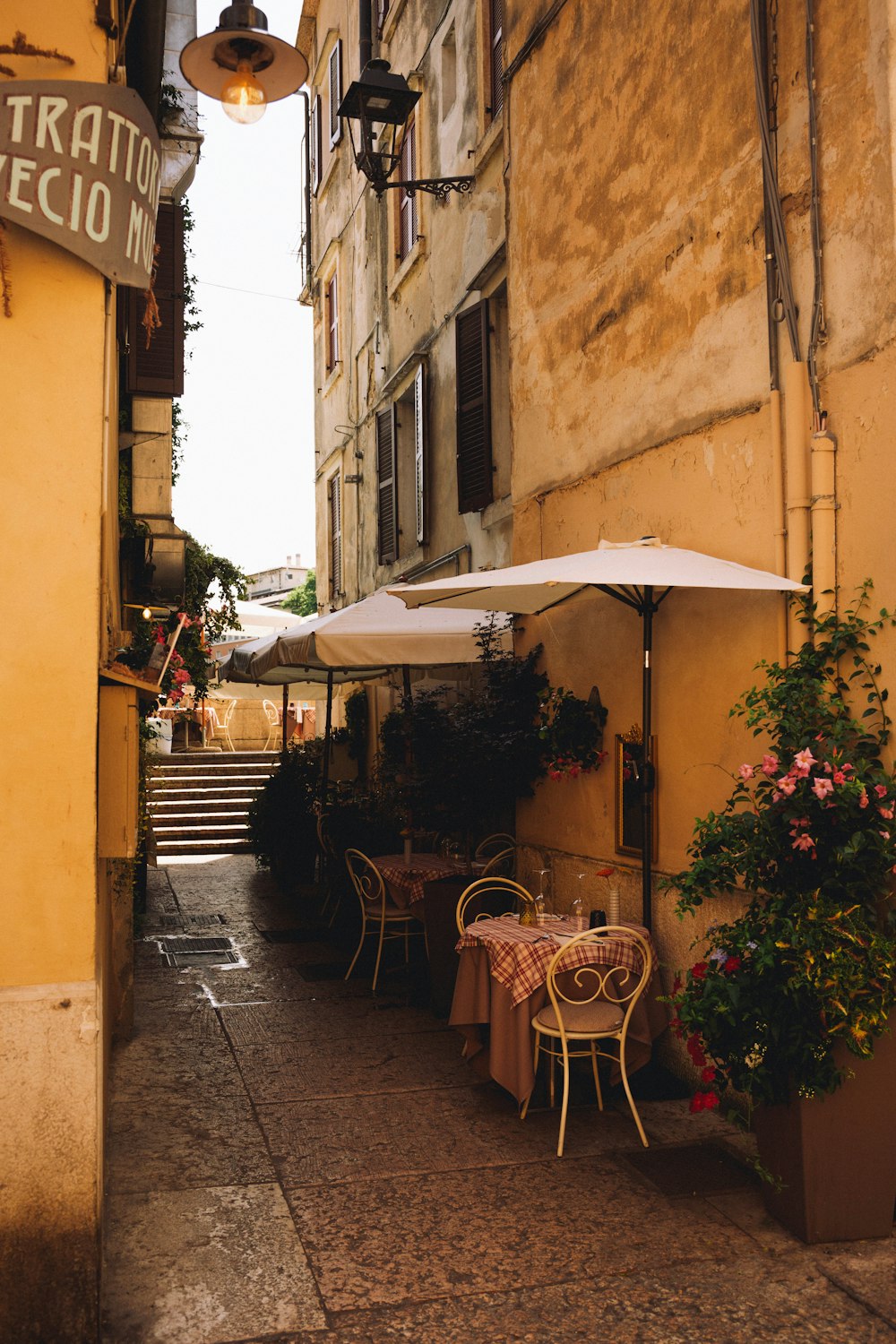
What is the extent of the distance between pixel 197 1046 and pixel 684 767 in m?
3.18

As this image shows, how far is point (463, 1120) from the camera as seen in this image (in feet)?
17.4

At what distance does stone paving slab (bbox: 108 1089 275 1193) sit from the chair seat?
4.35 ft

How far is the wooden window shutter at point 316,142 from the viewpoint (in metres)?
17.5

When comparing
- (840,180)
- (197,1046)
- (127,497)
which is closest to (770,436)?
(840,180)

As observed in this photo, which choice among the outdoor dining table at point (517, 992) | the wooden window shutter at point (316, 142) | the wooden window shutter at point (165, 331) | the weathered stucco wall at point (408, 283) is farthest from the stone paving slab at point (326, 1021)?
the wooden window shutter at point (316, 142)

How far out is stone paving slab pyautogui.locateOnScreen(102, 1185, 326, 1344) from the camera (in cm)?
353

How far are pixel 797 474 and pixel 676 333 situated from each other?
1447 mm

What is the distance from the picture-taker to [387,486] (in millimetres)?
13742

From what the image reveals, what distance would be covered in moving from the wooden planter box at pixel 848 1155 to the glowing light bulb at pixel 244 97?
3993 millimetres

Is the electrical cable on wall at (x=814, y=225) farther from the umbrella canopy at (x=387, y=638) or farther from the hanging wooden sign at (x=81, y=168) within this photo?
the umbrella canopy at (x=387, y=638)

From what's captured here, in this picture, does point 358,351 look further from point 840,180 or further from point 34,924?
point 34,924

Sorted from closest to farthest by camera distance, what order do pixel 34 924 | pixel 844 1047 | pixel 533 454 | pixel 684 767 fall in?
pixel 34 924
pixel 844 1047
pixel 684 767
pixel 533 454

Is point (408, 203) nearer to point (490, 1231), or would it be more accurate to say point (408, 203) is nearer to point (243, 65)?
point (243, 65)

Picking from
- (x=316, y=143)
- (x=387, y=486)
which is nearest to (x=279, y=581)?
(x=316, y=143)
